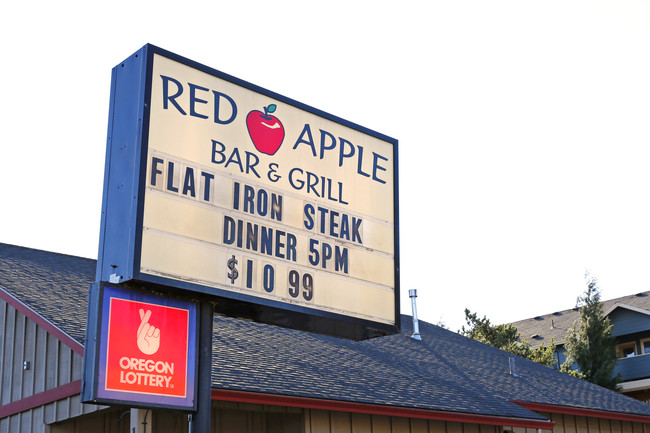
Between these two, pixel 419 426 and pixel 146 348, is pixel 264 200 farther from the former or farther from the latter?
pixel 419 426

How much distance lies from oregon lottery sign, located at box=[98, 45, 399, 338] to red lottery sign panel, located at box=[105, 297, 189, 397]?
0.33 metres

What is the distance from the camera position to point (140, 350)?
293 inches

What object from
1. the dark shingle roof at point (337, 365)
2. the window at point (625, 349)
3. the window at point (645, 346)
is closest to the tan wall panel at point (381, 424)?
the dark shingle roof at point (337, 365)

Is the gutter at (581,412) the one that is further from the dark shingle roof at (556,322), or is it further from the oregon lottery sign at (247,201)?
the dark shingle roof at (556,322)

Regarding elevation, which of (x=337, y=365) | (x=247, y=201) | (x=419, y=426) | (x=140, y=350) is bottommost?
(x=419, y=426)

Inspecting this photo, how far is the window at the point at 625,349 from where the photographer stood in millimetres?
39188

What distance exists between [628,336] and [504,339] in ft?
19.9

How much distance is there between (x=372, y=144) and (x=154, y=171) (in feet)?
11.1

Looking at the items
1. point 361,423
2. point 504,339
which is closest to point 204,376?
point 361,423

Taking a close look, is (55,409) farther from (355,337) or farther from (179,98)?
(179,98)

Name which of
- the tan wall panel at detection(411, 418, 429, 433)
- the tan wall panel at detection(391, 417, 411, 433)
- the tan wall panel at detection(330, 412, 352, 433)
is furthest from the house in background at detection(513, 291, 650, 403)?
the tan wall panel at detection(330, 412, 352, 433)

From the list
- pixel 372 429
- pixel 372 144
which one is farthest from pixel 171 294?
pixel 372 429

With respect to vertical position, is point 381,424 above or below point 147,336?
below

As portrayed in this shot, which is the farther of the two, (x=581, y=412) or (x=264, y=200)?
(x=581, y=412)
